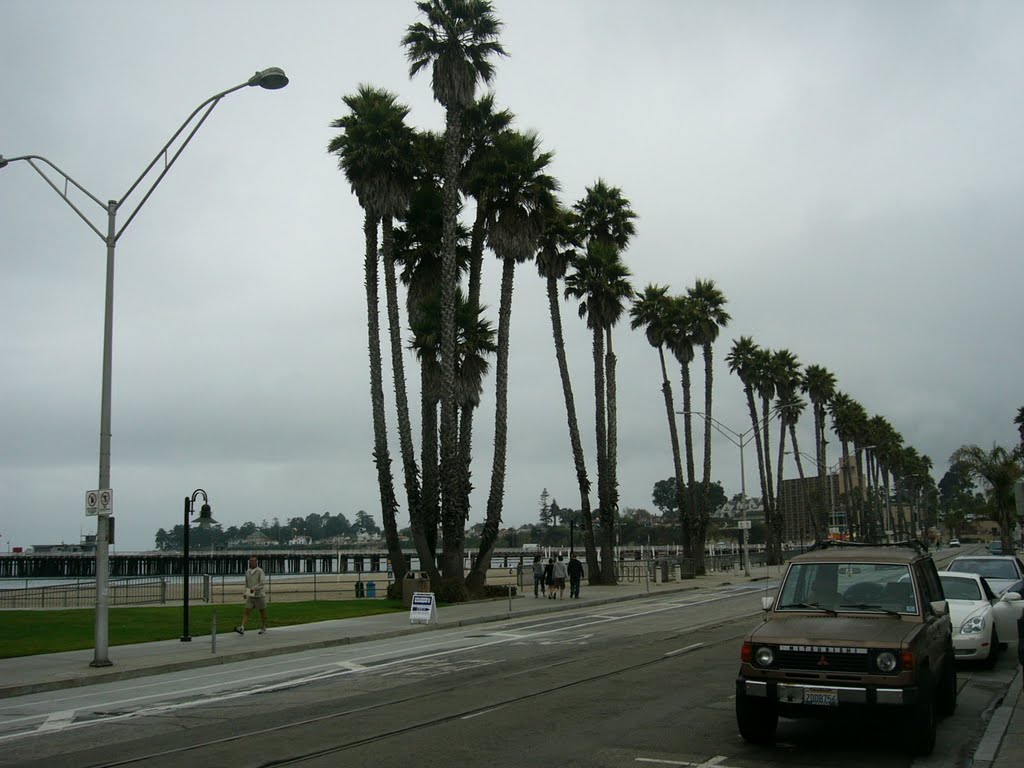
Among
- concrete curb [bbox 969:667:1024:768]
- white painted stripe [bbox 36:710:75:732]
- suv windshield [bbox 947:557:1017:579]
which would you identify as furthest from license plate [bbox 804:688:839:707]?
suv windshield [bbox 947:557:1017:579]

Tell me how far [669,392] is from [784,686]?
4906 centimetres

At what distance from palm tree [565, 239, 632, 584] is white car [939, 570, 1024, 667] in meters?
29.1

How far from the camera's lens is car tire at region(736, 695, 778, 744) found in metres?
9.01

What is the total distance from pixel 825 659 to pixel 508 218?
98.3ft

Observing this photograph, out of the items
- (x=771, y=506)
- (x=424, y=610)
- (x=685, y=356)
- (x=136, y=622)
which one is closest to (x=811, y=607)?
(x=424, y=610)

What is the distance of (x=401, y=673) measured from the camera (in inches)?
630

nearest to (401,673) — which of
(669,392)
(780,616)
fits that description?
(780,616)

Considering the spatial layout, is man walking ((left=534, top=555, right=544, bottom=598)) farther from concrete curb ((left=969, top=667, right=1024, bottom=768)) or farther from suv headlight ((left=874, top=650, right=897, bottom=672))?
suv headlight ((left=874, top=650, right=897, bottom=672))

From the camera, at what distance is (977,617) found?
14.7 m

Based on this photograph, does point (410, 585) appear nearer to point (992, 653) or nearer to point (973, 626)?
point (992, 653)

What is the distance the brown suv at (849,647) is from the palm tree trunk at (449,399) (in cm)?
2354

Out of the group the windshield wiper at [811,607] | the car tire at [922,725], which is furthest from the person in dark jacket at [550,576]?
the car tire at [922,725]

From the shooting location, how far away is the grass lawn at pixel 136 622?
21.4m

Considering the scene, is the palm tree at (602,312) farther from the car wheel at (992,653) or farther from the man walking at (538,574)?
the car wheel at (992,653)
